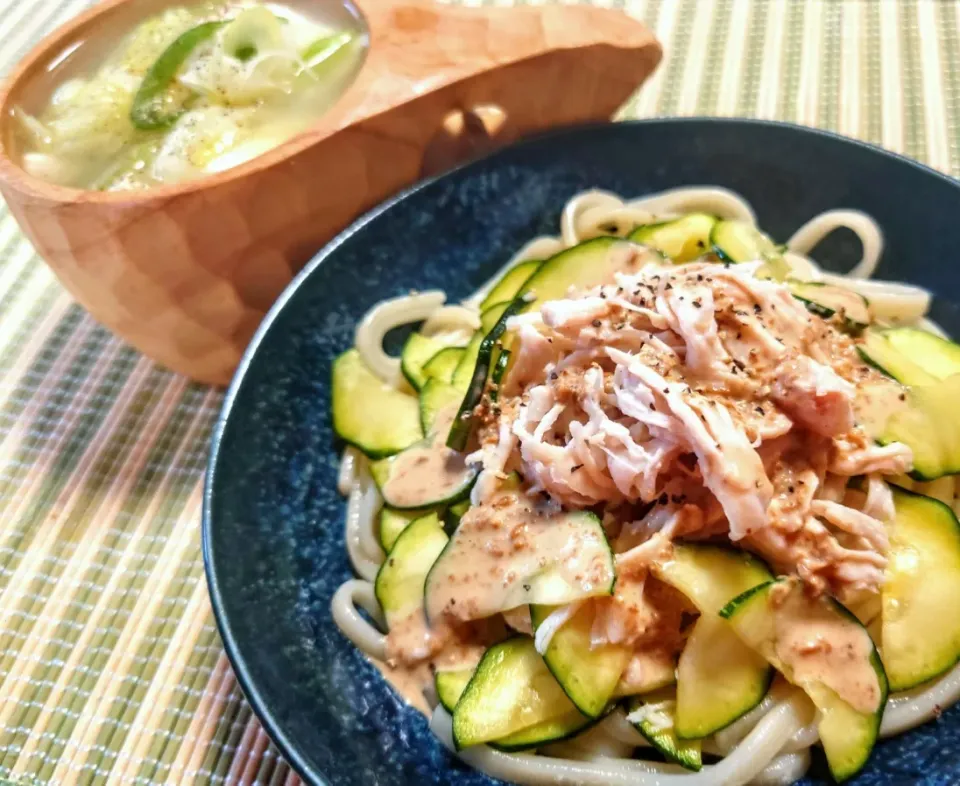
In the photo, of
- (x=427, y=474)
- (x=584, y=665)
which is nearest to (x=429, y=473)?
(x=427, y=474)

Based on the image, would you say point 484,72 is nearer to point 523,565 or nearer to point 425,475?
point 425,475

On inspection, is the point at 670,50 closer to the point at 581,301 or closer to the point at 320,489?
the point at 581,301

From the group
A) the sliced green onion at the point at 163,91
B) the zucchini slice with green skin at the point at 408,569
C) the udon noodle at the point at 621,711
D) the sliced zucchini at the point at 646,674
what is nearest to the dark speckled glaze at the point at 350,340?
the udon noodle at the point at 621,711

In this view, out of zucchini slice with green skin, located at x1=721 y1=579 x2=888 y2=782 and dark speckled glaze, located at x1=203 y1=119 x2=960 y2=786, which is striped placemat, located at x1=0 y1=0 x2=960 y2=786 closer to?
dark speckled glaze, located at x1=203 y1=119 x2=960 y2=786

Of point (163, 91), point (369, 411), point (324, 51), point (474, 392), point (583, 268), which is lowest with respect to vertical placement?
point (369, 411)

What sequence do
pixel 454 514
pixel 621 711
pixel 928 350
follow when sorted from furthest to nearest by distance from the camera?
pixel 928 350, pixel 454 514, pixel 621 711
